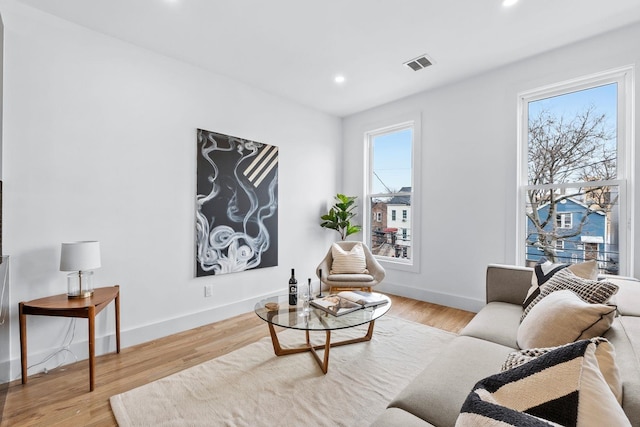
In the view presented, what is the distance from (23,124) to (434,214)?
13.5 feet

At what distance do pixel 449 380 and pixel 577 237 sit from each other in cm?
255

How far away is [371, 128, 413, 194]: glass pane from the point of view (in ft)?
13.7

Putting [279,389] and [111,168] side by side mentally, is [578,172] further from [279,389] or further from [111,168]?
[111,168]

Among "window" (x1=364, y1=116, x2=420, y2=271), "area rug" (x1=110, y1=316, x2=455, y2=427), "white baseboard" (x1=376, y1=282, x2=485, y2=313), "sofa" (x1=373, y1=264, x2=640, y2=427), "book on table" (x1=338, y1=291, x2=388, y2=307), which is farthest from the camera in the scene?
"window" (x1=364, y1=116, x2=420, y2=271)

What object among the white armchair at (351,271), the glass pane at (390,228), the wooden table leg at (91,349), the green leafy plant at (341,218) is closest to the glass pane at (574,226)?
the glass pane at (390,228)

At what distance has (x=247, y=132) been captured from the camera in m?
3.52

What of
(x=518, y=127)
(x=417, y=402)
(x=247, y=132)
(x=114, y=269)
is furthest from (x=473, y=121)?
(x=114, y=269)

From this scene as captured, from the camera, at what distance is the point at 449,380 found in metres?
1.28

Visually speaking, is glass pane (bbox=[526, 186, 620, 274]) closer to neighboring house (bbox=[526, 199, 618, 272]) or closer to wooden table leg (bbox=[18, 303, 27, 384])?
neighboring house (bbox=[526, 199, 618, 272])

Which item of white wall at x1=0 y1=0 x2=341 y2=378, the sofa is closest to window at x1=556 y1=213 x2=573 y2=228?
the sofa

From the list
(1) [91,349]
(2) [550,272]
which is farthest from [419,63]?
(1) [91,349]

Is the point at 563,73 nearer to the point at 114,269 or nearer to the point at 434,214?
the point at 434,214

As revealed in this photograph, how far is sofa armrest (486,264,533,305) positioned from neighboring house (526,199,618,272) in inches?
36.9

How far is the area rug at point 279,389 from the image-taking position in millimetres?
1685
